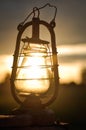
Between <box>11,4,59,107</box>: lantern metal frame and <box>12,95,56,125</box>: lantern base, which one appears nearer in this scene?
<box>12,95,56,125</box>: lantern base

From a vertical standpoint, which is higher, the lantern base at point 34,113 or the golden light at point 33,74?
the golden light at point 33,74

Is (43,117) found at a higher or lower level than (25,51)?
lower

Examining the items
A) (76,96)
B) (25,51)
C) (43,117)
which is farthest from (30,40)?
(76,96)

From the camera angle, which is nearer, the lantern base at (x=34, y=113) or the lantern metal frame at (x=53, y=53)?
the lantern base at (x=34, y=113)

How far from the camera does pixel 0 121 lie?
11.0 feet

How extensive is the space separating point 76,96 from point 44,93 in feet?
89.7

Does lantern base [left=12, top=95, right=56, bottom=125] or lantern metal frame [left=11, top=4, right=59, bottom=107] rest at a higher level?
lantern metal frame [left=11, top=4, right=59, bottom=107]

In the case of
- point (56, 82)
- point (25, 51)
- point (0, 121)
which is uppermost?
point (25, 51)

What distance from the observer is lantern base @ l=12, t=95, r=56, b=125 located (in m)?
3.49

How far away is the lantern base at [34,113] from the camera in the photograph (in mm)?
3487

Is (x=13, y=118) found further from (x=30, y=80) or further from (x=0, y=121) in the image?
(x=30, y=80)

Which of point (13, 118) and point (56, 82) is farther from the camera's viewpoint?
point (56, 82)

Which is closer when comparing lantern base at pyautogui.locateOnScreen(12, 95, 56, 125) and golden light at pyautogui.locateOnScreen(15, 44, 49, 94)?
lantern base at pyautogui.locateOnScreen(12, 95, 56, 125)

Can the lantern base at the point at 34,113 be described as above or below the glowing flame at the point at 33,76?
below
